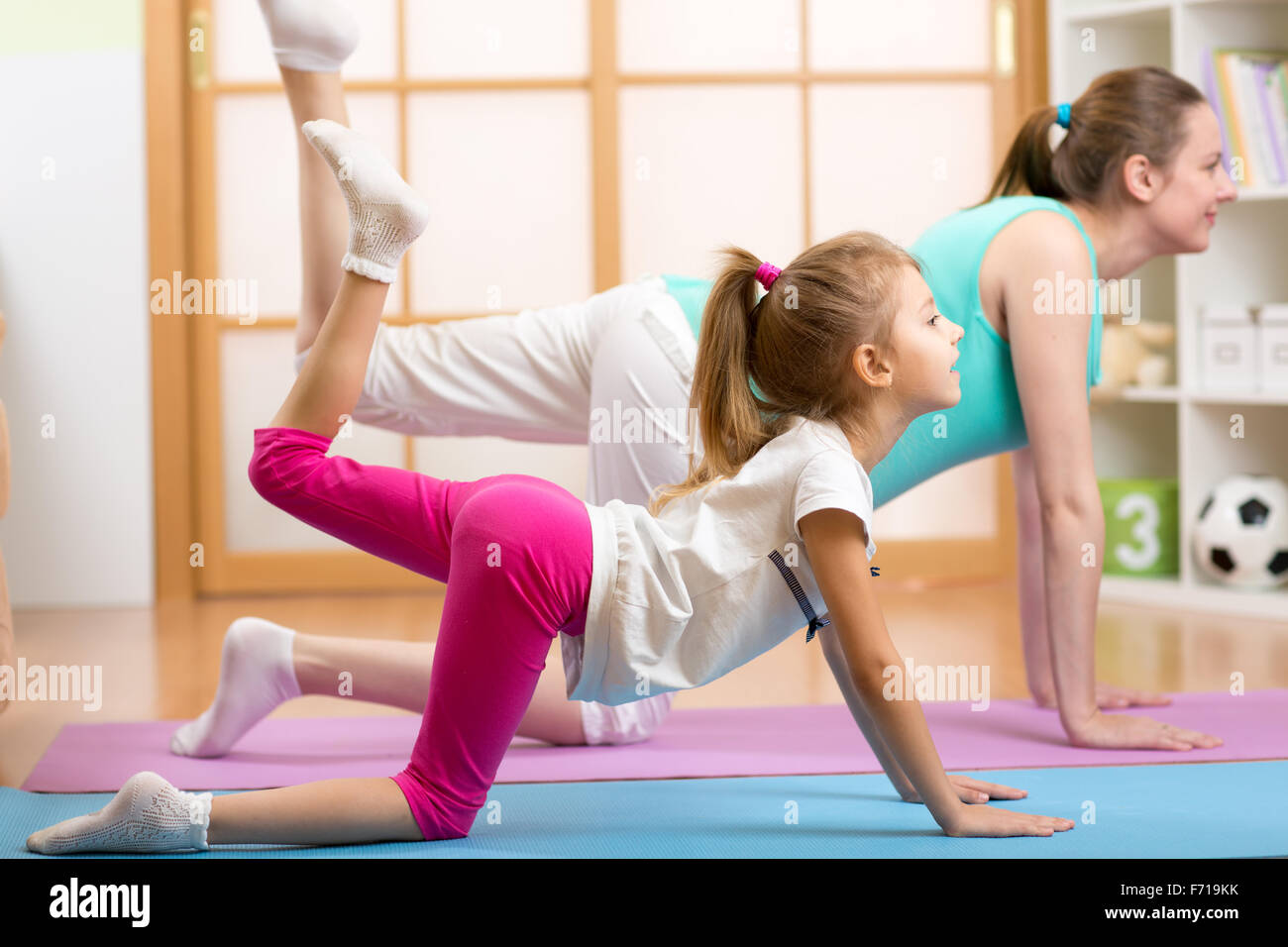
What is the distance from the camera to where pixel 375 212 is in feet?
3.67

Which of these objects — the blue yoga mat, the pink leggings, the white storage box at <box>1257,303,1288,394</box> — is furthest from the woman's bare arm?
the white storage box at <box>1257,303,1288,394</box>

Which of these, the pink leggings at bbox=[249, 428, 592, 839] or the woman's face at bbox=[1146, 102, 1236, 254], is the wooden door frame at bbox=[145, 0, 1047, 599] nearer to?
the woman's face at bbox=[1146, 102, 1236, 254]

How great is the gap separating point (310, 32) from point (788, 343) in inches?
23.0

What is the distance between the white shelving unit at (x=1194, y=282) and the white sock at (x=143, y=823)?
1.95m

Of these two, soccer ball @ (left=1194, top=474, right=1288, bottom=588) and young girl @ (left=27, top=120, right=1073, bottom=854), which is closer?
young girl @ (left=27, top=120, right=1073, bottom=854)

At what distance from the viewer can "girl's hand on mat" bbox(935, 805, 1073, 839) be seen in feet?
3.54

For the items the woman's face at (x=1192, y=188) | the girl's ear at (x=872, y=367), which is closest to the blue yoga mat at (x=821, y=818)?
the girl's ear at (x=872, y=367)

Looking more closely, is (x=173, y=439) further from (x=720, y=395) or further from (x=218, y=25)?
(x=720, y=395)

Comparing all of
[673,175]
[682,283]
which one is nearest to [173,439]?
[673,175]

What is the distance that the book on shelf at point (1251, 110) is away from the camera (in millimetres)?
2465

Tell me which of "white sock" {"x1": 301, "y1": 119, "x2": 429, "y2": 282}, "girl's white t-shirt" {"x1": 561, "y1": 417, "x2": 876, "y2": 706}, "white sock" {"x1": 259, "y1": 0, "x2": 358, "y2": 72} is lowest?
"girl's white t-shirt" {"x1": 561, "y1": 417, "x2": 876, "y2": 706}

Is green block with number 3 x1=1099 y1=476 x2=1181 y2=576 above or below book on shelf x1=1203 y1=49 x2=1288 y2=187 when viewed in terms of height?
below

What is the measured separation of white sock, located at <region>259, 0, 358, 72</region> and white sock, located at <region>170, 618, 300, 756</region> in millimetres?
573
